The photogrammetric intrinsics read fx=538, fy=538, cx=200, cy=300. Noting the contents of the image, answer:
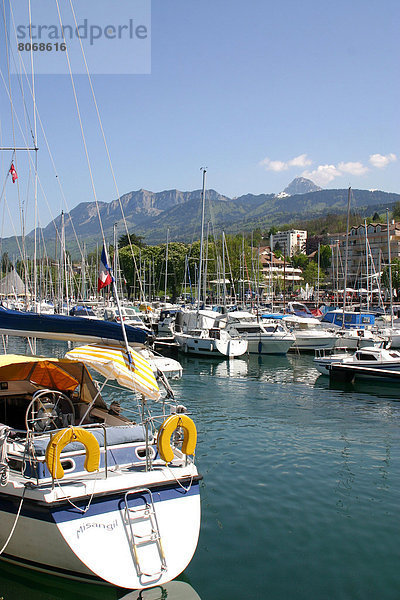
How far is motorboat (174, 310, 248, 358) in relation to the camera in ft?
132

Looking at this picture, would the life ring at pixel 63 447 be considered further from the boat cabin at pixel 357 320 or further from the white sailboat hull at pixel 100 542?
the boat cabin at pixel 357 320

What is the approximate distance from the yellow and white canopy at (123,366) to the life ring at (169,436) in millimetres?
726

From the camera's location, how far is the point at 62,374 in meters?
11.9

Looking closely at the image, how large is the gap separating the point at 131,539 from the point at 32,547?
4.98 feet

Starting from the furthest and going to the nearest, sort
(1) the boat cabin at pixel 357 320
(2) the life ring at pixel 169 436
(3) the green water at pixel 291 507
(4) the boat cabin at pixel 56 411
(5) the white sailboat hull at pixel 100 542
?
(1) the boat cabin at pixel 357 320 → (4) the boat cabin at pixel 56 411 → (2) the life ring at pixel 169 436 → (3) the green water at pixel 291 507 → (5) the white sailboat hull at pixel 100 542

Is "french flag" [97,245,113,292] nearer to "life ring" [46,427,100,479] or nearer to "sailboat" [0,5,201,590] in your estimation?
"sailboat" [0,5,201,590]

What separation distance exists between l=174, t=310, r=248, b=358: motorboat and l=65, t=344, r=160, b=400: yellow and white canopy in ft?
97.1

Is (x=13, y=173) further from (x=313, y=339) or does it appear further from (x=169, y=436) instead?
(x=313, y=339)

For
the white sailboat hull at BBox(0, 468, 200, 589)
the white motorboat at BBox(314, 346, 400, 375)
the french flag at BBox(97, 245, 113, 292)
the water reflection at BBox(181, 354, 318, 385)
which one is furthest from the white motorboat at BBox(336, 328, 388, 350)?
the white sailboat hull at BBox(0, 468, 200, 589)

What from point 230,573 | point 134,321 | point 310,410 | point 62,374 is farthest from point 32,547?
point 134,321

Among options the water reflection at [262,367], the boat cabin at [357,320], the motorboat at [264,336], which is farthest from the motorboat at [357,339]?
the boat cabin at [357,320]

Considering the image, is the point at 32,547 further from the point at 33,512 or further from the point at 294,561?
the point at 294,561

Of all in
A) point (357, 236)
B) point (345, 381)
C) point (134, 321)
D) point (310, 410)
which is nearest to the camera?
point (310, 410)

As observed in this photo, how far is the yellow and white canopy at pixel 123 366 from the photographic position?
960cm
